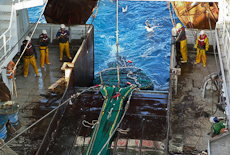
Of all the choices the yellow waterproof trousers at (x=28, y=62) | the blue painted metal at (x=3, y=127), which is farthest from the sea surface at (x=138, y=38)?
the blue painted metal at (x=3, y=127)

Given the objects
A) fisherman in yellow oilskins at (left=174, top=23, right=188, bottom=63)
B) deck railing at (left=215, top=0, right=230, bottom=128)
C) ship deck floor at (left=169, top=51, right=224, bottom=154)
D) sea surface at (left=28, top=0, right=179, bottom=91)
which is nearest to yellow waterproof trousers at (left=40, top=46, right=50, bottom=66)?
ship deck floor at (left=169, top=51, right=224, bottom=154)

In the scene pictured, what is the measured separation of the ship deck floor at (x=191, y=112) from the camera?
301 inches

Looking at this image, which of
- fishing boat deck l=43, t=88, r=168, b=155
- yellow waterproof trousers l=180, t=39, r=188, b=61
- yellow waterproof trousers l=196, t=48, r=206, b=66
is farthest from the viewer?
yellow waterproof trousers l=180, t=39, r=188, b=61

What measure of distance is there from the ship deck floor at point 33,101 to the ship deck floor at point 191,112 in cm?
350

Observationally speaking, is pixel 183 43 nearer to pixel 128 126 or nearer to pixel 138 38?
pixel 128 126

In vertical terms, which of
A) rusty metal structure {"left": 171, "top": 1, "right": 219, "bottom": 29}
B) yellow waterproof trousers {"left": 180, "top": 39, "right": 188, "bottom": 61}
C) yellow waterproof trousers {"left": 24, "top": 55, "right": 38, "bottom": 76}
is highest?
rusty metal structure {"left": 171, "top": 1, "right": 219, "bottom": 29}

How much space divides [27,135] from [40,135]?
1.11 feet

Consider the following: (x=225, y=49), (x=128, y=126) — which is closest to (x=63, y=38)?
(x=128, y=126)

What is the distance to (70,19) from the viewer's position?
50.3 feet

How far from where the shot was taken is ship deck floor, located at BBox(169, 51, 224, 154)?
7645mm

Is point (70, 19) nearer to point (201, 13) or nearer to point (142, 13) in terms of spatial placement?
point (201, 13)

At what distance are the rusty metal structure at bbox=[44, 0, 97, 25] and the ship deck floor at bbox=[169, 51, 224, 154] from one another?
6.33 metres

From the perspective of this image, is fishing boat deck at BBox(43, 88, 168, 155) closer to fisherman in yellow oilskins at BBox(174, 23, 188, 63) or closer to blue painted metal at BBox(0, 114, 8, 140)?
blue painted metal at BBox(0, 114, 8, 140)

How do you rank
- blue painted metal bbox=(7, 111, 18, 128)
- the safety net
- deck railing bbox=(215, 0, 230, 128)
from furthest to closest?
blue painted metal bbox=(7, 111, 18, 128) < deck railing bbox=(215, 0, 230, 128) < the safety net
